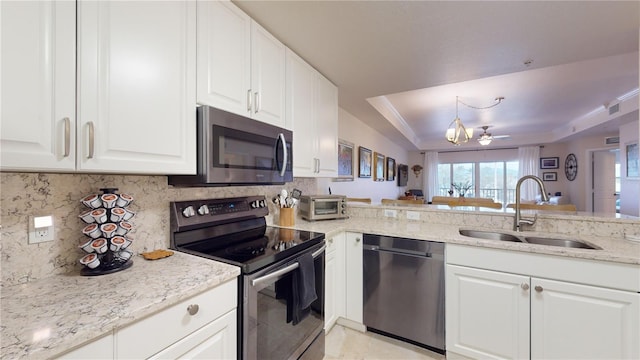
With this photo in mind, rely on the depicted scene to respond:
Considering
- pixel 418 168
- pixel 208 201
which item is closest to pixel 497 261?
pixel 208 201

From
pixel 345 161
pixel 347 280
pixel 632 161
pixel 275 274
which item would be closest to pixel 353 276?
pixel 347 280

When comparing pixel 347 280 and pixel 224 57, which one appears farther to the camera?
pixel 347 280

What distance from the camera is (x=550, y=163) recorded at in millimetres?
6711

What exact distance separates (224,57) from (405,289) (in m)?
1.91

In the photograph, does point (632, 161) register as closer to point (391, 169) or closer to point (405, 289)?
point (391, 169)

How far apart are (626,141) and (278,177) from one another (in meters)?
6.05

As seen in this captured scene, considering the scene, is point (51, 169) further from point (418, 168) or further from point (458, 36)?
point (418, 168)

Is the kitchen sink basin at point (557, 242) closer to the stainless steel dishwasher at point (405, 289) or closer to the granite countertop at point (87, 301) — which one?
the stainless steel dishwasher at point (405, 289)

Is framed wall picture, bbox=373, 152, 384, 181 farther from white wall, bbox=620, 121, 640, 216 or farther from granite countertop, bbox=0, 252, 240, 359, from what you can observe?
granite countertop, bbox=0, 252, 240, 359

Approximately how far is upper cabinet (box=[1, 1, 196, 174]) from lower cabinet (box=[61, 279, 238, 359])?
1.75ft

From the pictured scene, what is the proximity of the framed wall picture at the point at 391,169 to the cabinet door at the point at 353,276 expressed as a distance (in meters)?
3.98

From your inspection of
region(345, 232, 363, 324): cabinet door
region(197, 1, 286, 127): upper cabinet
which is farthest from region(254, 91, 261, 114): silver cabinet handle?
region(345, 232, 363, 324): cabinet door

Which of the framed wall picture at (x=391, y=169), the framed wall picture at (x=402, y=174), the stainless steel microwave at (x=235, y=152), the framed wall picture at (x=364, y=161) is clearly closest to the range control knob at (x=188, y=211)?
the stainless steel microwave at (x=235, y=152)

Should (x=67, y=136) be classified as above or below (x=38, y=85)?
below
